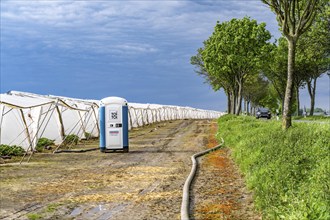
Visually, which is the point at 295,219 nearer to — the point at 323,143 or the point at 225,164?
the point at 323,143

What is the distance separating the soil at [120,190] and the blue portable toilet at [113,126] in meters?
4.59

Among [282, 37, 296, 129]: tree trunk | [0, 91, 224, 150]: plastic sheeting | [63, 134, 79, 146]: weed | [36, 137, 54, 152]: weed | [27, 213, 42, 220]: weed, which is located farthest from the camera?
[63, 134, 79, 146]: weed

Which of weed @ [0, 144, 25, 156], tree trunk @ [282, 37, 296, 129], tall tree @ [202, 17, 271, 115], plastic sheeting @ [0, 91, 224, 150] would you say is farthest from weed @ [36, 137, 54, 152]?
tall tree @ [202, 17, 271, 115]

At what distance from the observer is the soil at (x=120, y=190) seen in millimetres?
9312

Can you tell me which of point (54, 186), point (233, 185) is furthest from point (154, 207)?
point (54, 186)

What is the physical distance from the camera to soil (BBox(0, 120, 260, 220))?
931 centimetres

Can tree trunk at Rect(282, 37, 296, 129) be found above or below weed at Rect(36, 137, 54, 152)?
above

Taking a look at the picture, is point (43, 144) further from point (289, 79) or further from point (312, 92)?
point (312, 92)

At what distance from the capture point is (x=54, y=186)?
1287 cm

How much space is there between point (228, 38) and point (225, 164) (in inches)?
1460

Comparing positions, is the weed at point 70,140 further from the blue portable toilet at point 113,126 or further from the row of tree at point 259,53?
the row of tree at point 259,53

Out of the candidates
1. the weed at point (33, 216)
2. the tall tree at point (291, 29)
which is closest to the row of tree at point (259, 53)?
the tall tree at point (291, 29)

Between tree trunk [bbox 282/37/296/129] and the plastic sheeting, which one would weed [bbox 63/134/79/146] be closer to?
the plastic sheeting

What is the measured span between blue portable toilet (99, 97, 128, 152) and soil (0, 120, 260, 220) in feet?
15.1
